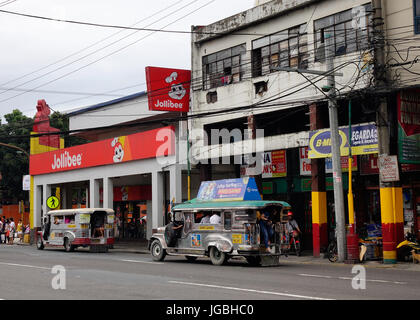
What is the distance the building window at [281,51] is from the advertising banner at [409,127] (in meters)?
5.49

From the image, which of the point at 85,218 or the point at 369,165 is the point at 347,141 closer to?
the point at 369,165

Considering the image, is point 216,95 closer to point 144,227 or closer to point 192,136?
point 192,136

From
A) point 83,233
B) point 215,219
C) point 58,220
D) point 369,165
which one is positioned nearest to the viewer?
point 215,219

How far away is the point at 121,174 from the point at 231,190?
16042mm

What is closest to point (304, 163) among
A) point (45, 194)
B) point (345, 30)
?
point (345, 30)

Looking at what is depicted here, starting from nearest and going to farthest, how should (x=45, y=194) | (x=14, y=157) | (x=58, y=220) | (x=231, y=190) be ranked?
(x=231, y=190) → (x=58, y=220) → (x=45, y=194) → (x=14, y=157)

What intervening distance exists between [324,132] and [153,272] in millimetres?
10016

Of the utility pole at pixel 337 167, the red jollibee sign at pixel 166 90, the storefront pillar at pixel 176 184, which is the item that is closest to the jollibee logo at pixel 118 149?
the storefront pillar at pixel 176 184

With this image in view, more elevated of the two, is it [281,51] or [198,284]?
[281,51]

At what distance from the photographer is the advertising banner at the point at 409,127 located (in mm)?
21719

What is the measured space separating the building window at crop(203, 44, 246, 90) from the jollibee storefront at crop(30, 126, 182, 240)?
134 inches

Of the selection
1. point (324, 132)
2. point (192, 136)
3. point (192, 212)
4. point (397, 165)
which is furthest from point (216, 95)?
point (397, 165)

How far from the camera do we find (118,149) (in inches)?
1428
